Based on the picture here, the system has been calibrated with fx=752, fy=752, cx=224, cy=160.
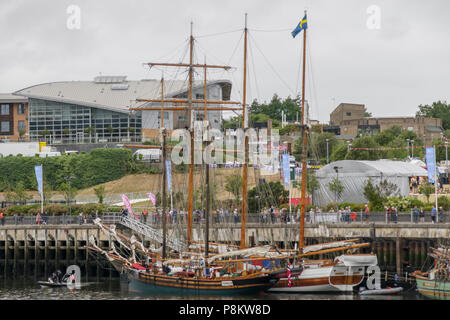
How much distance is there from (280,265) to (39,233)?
2243 centimetres

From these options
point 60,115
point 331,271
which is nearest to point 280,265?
point 331,271

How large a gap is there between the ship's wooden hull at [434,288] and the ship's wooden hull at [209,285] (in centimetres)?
958

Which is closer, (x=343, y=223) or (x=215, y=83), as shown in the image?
(x=343, y=223)

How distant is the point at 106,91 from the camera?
116312 mm

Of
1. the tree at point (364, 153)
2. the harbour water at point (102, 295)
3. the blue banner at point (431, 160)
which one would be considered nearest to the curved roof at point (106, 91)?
the tree at point (364, 153)

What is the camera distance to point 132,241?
2245 inches

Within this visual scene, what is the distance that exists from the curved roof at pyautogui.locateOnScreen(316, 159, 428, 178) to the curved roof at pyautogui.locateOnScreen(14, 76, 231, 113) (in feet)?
115

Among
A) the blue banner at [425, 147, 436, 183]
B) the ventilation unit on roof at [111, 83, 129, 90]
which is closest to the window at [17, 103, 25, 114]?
the ventilation unit on roof at [111, 83, 129, 90]

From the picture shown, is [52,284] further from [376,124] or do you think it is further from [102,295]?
[376,124]

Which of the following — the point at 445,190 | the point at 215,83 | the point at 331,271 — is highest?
the point at 215,83

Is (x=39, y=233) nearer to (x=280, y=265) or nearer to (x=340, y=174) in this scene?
(x=280, y=265)

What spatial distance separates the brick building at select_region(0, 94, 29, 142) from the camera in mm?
119875

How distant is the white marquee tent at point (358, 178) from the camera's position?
73688mm

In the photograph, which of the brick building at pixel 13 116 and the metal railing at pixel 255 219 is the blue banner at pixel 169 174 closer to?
the metal railing at pixel 255 219
